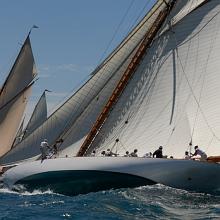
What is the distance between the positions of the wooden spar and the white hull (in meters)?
3.39

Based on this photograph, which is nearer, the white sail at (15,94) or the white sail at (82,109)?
the white sail at (82,109)

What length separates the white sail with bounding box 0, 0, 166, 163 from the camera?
32062 millimetres

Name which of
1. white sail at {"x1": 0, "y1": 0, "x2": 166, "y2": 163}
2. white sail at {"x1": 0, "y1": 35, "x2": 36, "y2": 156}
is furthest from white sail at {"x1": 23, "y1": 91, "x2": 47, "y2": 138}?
white sail at {"x1": 0, "y1": 35, "x2": 36, "y2": 156}

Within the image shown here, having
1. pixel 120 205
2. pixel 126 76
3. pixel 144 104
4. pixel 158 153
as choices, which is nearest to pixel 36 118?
pixel 126 76

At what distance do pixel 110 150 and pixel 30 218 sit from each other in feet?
35.2

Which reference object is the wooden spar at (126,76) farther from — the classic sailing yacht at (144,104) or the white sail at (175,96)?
the white sail at (175,96)

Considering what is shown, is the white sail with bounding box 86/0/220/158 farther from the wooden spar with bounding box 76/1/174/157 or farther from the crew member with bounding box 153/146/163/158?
the crew member with bounding box 153/146/163/158

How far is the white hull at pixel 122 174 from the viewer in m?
25.2

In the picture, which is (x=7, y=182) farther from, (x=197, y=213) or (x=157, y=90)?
(x=197, y=213)

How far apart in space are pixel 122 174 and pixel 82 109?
686 centimetres

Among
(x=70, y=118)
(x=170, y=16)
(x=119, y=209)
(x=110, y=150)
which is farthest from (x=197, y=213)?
(x=170, y=16)

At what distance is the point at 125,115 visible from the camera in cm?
3138

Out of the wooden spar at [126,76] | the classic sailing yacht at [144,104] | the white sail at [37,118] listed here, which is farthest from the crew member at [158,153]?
the white sail at [37,118]

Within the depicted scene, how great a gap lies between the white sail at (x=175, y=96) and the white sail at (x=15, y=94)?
835cm
